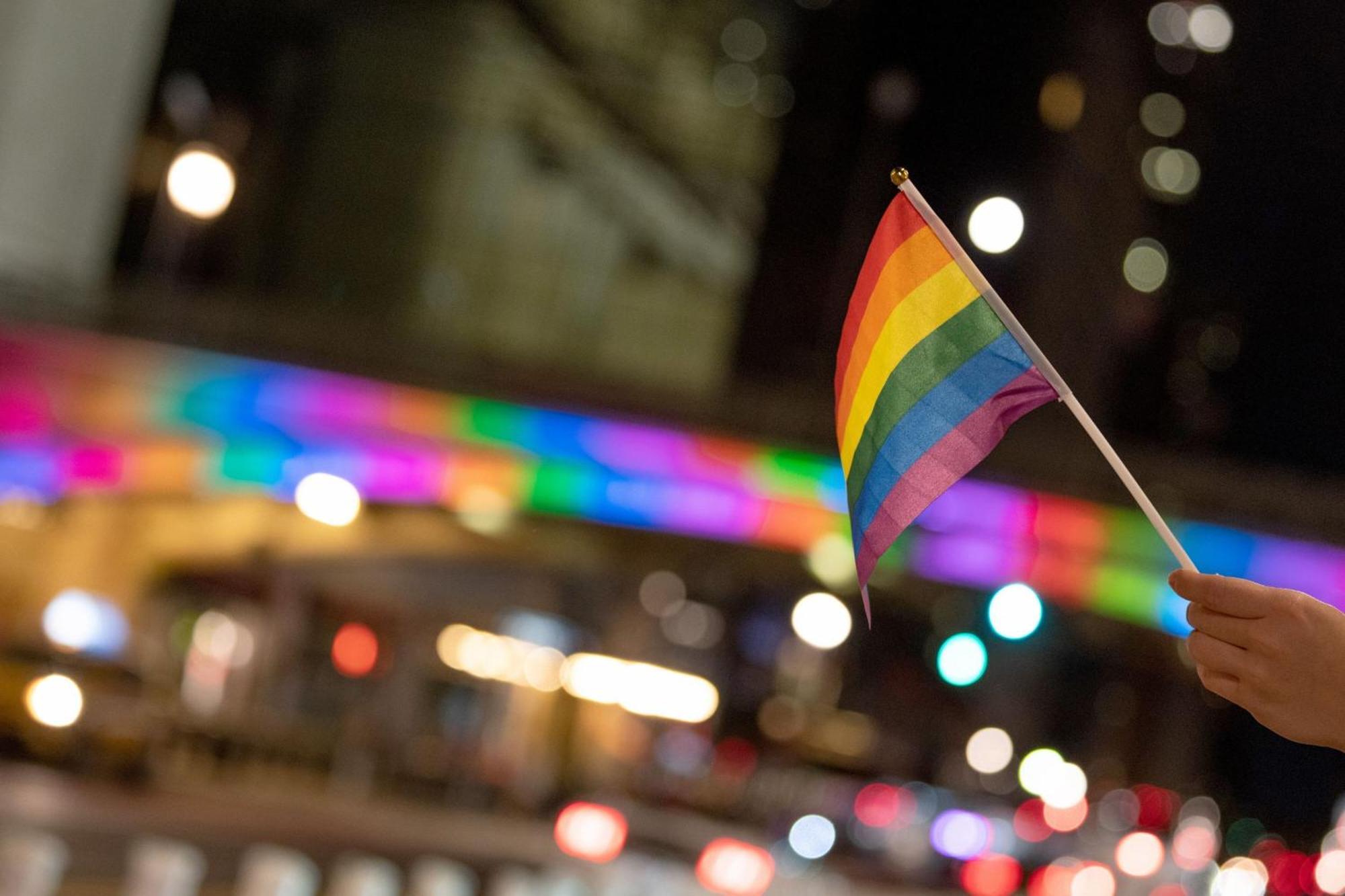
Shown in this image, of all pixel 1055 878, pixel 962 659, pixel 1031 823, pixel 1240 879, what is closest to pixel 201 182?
pixel 1055 878

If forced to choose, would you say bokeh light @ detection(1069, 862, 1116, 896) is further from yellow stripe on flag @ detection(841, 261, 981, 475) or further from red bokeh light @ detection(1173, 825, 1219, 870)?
yellow stripe on flag @ detection(841, 261, 981, 475)

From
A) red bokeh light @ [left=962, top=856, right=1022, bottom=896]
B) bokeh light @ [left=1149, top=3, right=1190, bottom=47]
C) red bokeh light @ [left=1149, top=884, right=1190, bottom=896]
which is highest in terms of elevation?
bokeh light @ [left=1149, top=3, right=1190, bottom=47]

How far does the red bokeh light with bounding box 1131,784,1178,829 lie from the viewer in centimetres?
2398

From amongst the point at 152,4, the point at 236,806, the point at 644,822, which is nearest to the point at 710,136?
the point at 152,4

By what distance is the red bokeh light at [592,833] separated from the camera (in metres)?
12.9

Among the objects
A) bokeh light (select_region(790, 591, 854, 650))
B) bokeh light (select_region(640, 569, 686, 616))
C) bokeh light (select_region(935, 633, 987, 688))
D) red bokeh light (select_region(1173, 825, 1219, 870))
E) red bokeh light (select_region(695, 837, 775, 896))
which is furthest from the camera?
bokeh light (select_region(935, 633, 987, 688))

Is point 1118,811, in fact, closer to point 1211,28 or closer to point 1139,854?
point 1139,854

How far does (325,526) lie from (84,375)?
20.8 feet

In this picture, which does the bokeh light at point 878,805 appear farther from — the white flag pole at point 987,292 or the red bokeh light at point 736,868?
the white flag pole at point 987,292

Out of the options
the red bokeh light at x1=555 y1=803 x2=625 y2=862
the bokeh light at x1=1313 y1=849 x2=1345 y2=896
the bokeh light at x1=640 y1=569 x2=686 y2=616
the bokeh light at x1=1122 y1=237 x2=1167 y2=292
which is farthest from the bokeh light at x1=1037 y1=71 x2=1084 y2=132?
the bokeh light at x1=1313 y1=849 x2=1345 y2=896

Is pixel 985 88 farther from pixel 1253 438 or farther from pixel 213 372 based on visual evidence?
pixel 213 372

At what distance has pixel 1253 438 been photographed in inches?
A: 683

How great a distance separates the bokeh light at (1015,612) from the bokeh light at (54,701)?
11122mm

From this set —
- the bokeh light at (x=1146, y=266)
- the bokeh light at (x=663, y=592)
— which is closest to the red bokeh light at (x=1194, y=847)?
the bokeh light at (x=1146, y=266)
